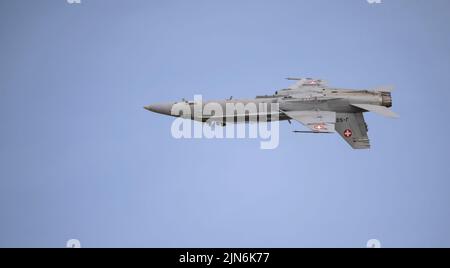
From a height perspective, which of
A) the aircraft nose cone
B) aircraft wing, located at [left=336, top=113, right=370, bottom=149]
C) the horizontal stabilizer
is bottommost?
aircraft wing, located at [left=336, top=113, right=370, bottom=149]

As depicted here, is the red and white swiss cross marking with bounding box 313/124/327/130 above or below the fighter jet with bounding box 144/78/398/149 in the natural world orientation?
below

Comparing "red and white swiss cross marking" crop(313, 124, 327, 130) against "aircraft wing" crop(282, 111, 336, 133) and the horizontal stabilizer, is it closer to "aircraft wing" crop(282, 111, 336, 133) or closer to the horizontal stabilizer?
"aircraft wing" crop(282, 111, 336, 133)

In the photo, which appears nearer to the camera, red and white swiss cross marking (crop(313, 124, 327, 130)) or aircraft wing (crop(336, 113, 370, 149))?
red and white swiss cross marking (crop(313, 124, 327, 130))

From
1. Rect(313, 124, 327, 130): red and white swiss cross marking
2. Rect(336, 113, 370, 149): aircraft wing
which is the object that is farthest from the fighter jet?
Rect(313, 124, 327, 130): red and white swiss cross marking

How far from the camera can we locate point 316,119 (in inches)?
2192

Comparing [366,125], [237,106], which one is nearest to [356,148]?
[366,125]

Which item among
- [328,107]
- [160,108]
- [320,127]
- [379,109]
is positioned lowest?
[320,127]

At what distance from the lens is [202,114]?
57.1 metres

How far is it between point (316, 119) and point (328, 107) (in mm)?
1957

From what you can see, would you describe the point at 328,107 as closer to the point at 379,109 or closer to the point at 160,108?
the point at 379,109

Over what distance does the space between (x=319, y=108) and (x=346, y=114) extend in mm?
2567

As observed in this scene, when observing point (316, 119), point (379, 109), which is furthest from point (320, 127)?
point (379, 109)

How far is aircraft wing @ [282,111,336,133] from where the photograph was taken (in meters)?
54.7
